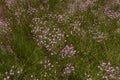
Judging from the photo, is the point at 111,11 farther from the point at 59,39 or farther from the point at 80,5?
the point at 59,39

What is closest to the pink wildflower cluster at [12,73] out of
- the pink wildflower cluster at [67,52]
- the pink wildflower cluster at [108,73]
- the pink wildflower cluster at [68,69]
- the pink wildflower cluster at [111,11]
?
the pink wildflower cluster at [68,69]

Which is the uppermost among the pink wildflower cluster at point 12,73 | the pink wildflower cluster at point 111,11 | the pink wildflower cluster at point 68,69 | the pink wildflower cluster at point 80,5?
the pink wildflower cluster at point 80,5

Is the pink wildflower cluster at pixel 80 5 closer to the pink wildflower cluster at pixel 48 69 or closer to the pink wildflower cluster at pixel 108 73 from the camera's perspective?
the pink wildflower cluster at pixel 48 69

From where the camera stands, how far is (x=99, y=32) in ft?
20.5

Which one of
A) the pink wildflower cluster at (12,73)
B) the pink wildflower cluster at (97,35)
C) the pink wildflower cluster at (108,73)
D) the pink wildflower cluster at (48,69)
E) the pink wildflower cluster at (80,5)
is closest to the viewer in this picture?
the pink wildflower cluster at (108,73)

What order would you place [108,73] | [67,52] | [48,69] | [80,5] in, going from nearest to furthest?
[108,73], [48,69], [67,52], [80,5]

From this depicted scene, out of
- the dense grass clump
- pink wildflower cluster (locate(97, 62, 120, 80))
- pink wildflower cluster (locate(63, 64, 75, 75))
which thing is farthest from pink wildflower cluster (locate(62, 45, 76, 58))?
pink wildflower cluster (locate(97, 62, 120, 80))

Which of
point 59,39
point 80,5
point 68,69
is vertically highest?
point 80,5

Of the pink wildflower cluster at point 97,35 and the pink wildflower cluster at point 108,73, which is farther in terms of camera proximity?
the pink wildflower cluster at point 97,35

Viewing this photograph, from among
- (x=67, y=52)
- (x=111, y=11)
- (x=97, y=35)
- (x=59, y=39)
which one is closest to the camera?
(x=67, y=52)

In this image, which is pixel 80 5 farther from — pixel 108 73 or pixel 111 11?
pixel 108 73

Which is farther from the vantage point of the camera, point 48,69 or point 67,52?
point 67,52

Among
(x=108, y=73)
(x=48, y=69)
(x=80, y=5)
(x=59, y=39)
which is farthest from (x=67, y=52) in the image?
(x=80, y=5)

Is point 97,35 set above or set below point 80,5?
below
